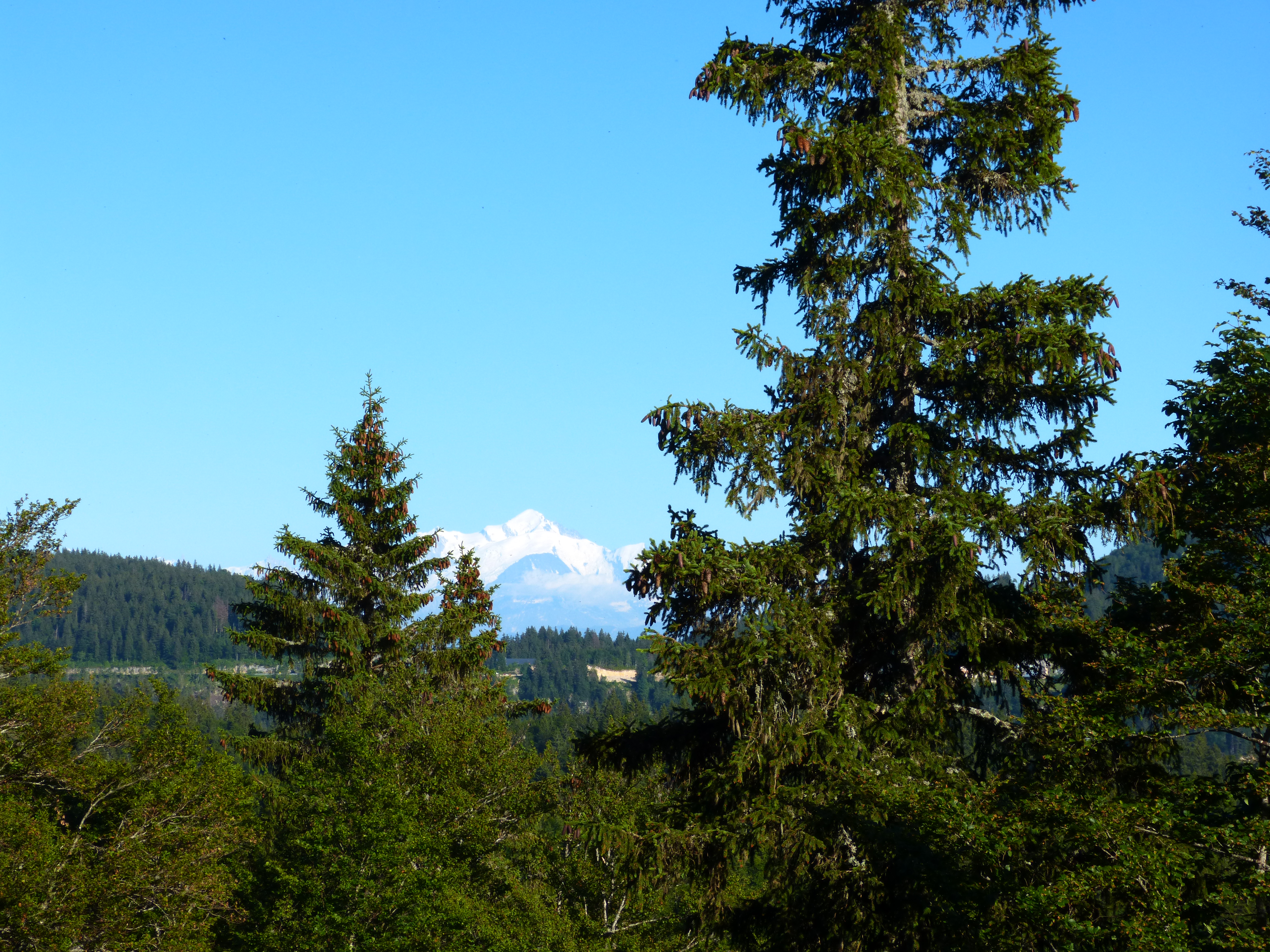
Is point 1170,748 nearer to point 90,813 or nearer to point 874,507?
point 874,507

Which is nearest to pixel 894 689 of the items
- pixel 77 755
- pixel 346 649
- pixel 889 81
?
pixel 889 81

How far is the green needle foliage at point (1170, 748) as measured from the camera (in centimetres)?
838

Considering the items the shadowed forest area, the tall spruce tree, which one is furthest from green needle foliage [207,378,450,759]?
the tall spruce tree

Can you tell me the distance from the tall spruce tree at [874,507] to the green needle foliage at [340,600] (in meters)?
16.4

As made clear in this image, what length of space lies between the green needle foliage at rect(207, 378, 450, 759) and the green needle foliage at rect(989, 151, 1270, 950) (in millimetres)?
19447

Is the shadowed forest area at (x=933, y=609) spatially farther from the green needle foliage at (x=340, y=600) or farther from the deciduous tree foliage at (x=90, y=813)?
the green needle foliage at (x=340, y=600)

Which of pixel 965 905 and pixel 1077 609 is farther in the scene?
pixel 1077 609

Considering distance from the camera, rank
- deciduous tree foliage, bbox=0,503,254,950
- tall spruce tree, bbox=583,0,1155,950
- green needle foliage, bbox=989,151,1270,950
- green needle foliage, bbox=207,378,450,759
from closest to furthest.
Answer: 1. green needle foliage, bbox=989,151,1270,950
2. tall spruce tree, bbox=583,0,1155,950
3. deciduous tree foliage, bbox=0,503,254,950
4. green needle foliage, bbox=207,378,450,759

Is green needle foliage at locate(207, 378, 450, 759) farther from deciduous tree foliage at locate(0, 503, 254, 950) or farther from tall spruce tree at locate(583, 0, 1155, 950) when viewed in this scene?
tall spruce tree at locate(583, 0, 1155, 950)

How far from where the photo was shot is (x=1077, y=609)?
420 inches

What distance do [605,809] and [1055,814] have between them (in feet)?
73.4

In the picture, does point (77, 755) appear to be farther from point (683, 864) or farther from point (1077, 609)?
point (1077, 609)

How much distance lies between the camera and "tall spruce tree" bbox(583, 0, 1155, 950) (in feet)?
37.6

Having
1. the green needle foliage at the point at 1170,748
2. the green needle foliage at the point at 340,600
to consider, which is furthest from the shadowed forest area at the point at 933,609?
the green needle foliage at the point at 340,600
